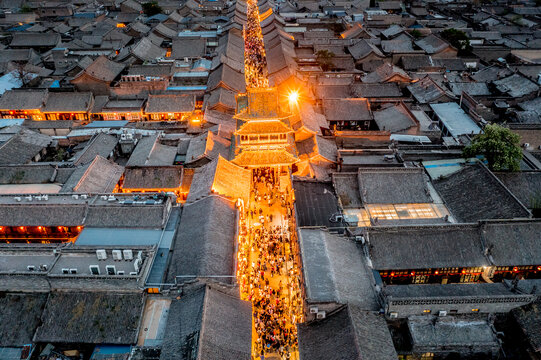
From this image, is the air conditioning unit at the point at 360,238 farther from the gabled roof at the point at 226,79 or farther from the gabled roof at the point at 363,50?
the gabled roof at the point at 363,50

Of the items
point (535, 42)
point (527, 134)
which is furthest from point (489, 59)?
point (527, 134)

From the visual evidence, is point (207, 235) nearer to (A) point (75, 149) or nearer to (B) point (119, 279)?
(B) point (119, 279)

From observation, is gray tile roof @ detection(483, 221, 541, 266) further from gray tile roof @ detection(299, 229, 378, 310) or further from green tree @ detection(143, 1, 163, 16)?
green tree @ detection(143, 1, 163, 16)

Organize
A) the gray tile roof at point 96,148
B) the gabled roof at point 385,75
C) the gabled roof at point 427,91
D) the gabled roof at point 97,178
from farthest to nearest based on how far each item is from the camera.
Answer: the gabled roof at point 385,75, the gabled roof at point 427,91, the gray tile roof at point 96,148, the gabled roof at point 97,178

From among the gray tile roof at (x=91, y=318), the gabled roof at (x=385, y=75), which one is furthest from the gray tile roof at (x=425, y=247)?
the gabled roof at (x=385, y=75)

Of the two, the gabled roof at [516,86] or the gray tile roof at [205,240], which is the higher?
the gabled roof at [516,86]
